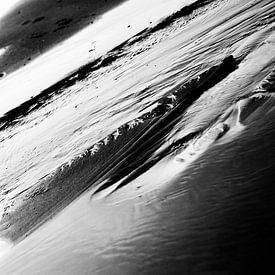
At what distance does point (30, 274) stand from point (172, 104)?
2.25 m

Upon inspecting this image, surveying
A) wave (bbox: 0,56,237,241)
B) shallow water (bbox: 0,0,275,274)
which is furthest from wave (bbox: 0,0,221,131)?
wave (bbox: 0,56,237,241)

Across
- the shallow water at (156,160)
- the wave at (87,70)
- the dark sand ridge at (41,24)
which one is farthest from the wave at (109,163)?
the dark sand ridge at (41,24)

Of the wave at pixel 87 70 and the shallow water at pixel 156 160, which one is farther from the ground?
the wave at pixel 87 70

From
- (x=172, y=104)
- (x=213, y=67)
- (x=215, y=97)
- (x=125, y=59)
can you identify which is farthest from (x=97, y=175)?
(x=125, y=59)

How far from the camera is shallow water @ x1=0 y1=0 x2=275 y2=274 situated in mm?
2701

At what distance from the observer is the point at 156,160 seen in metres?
3.54

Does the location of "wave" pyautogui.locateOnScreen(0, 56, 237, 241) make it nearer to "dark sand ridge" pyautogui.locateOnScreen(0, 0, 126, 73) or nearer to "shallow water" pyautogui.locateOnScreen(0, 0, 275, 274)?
"shallow water" pyautogui.locateOnScreen(0, 0, 275, 274)

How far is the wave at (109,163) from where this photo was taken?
12.2 feet

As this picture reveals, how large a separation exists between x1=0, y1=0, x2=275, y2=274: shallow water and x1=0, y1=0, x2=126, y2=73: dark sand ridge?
2351 mm

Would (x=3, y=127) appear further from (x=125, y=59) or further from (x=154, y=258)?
(x=154, y=258)

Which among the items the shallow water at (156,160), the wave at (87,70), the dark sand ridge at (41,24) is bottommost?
the shallow water at (156,160)

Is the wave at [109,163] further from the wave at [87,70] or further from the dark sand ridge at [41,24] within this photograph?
the dark sand ridge at [41,24]

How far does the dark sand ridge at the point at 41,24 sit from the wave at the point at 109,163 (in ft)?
13.9

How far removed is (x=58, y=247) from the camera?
10.3ft
